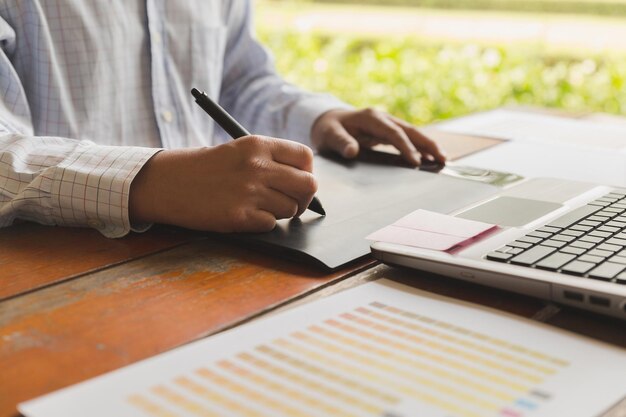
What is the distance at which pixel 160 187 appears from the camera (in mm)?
851

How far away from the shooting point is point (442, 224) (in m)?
0.79

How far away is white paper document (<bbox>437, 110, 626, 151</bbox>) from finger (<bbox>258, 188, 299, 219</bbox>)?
24.7 inches

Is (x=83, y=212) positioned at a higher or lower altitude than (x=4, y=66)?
A: lower

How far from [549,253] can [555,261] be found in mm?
19

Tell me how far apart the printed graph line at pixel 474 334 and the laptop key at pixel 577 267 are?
99mm

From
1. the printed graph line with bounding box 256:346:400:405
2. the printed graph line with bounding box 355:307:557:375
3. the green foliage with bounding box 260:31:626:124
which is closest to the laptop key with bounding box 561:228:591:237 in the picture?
the printed graph line with bounding box 355:307:557:375

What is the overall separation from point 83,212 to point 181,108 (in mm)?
577

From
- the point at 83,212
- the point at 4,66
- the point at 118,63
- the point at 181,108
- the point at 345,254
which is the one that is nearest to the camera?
the point at 345,254

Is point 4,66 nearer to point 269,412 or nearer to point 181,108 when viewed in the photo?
point 181,108

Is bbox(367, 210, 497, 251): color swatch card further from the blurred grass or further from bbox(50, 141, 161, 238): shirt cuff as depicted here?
the blurred grass

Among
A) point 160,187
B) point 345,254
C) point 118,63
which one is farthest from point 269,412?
point 118,63

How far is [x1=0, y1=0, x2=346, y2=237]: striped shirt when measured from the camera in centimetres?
89

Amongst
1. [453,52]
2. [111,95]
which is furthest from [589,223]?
[453,52]

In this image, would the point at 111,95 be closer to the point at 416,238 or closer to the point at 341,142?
the point at 341,142
